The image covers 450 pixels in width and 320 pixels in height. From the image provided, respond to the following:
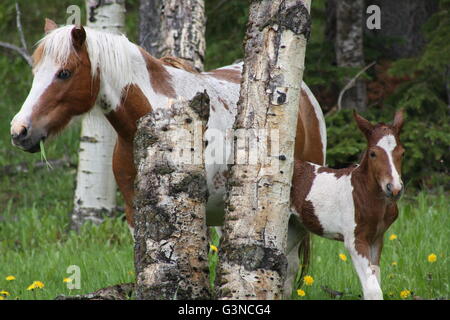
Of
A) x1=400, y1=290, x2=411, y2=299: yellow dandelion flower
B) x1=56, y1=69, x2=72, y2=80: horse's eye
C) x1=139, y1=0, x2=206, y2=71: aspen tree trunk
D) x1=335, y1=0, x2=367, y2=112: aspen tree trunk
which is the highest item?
x1=335, y1=0, x2=367, y2=112: aspen tree trunk

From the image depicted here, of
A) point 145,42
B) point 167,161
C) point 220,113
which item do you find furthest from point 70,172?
point 167,161

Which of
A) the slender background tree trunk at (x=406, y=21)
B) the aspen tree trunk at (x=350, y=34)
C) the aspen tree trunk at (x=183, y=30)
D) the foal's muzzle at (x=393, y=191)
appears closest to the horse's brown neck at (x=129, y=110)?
the foal's muzzle at (x=393, y=191)

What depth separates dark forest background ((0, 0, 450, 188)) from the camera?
9.09 metres

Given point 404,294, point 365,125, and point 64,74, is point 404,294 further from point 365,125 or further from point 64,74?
point 64,74

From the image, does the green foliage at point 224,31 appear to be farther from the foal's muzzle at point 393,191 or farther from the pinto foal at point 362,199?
the foal's muzzle at point 393,191

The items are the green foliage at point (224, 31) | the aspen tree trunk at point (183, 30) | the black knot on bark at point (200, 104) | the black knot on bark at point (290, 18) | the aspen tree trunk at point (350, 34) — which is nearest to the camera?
the black knot on bark at point (290, 18)

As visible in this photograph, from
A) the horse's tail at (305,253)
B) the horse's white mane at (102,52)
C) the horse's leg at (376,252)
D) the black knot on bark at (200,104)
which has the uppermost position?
the horse's white mane at (102,52)

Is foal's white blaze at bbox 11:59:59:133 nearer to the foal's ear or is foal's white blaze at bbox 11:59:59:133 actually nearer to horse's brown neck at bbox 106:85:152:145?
horse's brown neck at bbox 106:85:152:145

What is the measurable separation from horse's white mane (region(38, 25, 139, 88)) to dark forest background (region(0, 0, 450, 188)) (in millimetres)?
4484

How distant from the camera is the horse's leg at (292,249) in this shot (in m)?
5.26

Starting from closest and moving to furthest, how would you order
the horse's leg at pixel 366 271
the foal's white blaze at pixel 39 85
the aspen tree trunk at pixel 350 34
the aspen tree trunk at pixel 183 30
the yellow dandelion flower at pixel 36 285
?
the horse's leg at pixel 366 271 → the foal's white blaze at pixel 39 85 → the yellow dandelion flower at pixel 36 285 → the aspen tree trunk at pixel 183 30 → the aspen tree trunk at pixel 350 34

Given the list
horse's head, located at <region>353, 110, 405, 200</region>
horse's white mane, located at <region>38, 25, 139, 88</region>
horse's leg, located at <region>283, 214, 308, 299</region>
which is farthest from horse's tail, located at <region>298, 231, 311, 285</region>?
horse's white mane, located at <region>38, 25, 139, 88</region>

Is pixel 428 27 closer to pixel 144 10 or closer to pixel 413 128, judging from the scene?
pixel 413 128

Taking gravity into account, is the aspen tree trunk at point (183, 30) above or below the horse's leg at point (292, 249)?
Result: above
